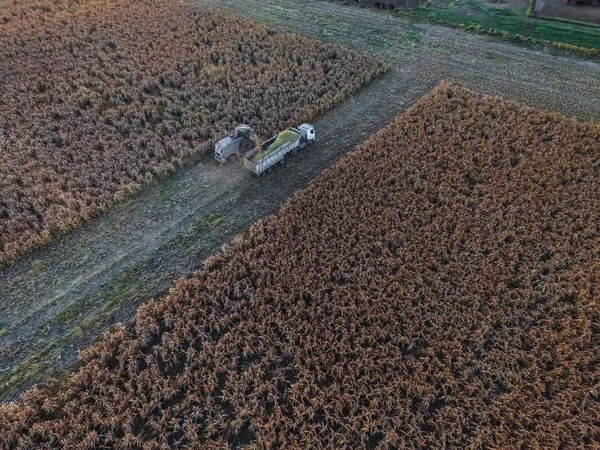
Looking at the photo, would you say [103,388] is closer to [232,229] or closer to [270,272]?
[270,272]

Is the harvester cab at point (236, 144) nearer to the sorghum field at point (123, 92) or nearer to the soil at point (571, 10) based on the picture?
the sorghum field at point (123, 92)

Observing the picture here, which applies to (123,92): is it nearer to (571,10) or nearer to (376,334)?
(376,334)

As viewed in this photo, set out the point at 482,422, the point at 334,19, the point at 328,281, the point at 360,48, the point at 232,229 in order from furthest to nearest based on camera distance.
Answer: the point at 334,19, the point at 360,48, the point at 232,229, the point at 328,281, the point at 482,422

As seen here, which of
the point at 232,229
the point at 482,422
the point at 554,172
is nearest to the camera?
the point at 482,422

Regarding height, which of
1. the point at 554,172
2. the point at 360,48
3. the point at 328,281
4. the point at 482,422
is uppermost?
the point at 360,48

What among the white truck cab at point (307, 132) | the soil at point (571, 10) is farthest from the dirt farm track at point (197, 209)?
the soil at point (571, 10)

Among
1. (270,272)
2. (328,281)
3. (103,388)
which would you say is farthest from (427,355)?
(103,388)
